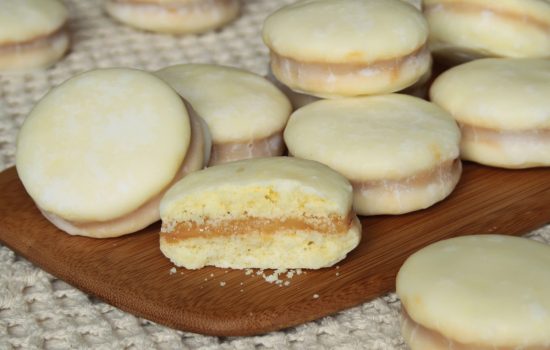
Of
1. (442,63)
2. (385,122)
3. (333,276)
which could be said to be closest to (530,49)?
(442,63)

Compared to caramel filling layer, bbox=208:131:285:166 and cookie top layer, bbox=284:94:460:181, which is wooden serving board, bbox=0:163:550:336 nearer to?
cookie top layer, bbox=284:94:460:181

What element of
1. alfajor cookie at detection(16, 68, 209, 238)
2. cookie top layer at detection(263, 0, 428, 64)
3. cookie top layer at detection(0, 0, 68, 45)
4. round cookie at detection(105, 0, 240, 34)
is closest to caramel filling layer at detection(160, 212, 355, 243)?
alfajor cookie at detection(16, 68, 209, 238)

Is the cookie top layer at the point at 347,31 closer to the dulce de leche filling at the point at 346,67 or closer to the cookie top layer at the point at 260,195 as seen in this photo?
the dulce de leche filling at the point at 346,67

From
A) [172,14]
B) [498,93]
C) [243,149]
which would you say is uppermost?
[498,93]

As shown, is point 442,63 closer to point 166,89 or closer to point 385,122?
point 385,122

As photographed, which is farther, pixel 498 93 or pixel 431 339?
pixel 498 93

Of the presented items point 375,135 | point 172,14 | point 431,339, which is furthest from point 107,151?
point 172,14

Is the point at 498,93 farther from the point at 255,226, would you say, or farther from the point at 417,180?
the point at 255,226
